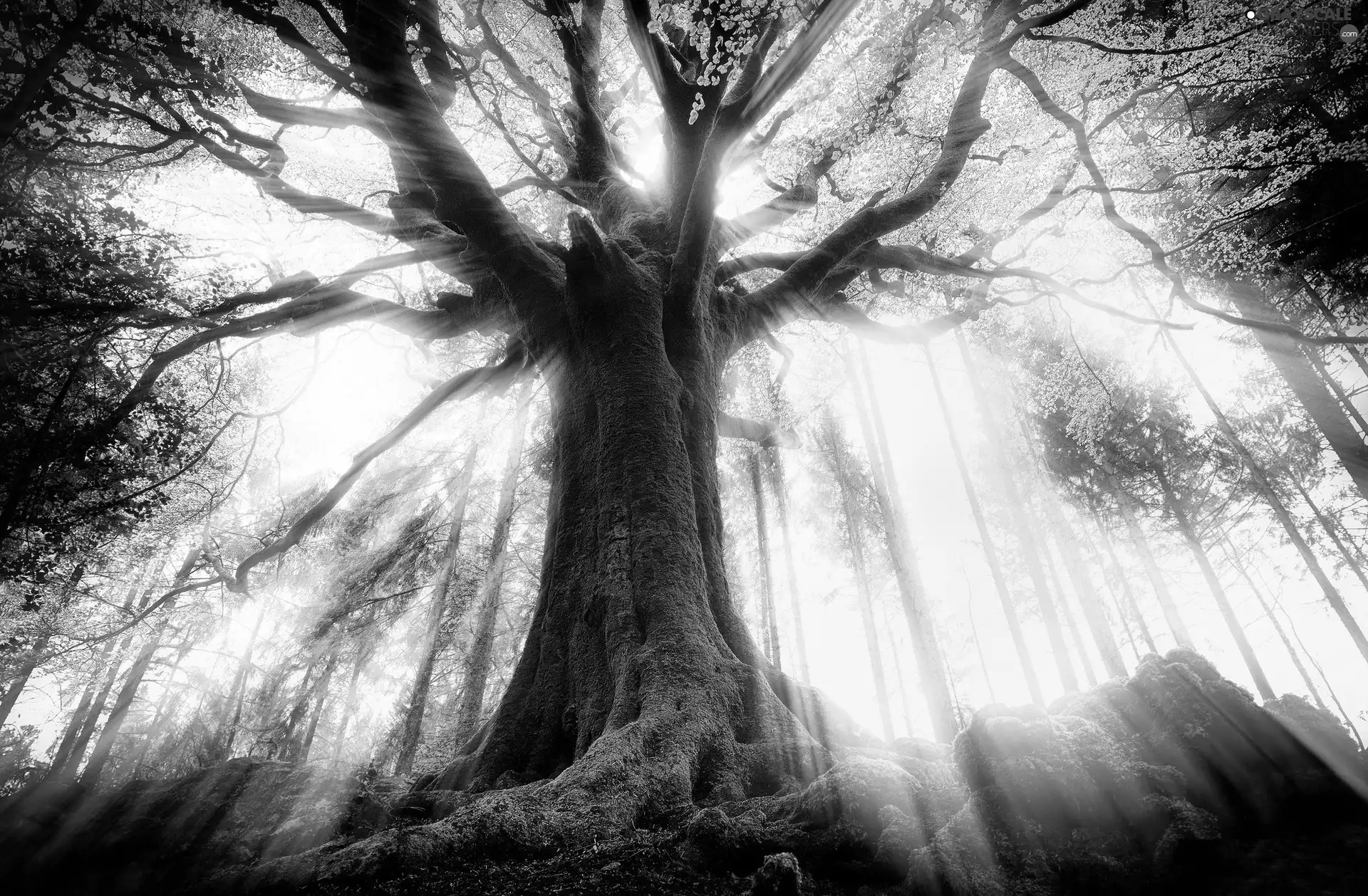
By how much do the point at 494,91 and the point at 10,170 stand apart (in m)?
5.16

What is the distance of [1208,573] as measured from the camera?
42.3 feet

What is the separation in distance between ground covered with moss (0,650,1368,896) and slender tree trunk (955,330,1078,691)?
10.5 metres

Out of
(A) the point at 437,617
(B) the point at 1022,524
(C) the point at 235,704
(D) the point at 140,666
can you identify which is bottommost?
(D) the point at 140,666

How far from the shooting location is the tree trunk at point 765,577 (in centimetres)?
1097

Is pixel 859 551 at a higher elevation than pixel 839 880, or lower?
higher

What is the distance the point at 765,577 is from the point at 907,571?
3.20 m

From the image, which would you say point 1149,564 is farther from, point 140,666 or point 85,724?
point 85,724

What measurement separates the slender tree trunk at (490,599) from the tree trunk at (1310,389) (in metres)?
13.0

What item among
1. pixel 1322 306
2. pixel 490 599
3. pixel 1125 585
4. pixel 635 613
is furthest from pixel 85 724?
pixel 1125 585

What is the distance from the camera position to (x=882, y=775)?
6.50 feet

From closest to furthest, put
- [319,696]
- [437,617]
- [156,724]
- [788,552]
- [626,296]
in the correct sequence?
[626,296]
[437,617]
[319,696]
[788,552]
[156,724]

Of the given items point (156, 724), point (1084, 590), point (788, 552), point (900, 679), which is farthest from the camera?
point (156, 724)

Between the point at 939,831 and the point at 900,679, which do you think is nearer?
the point at 939,831

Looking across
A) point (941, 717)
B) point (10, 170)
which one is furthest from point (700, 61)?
point (941, 717)
